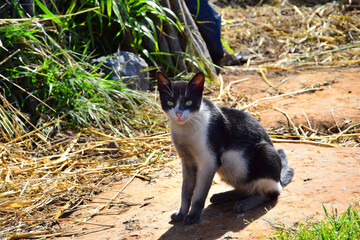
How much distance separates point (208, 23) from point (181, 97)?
163 inches

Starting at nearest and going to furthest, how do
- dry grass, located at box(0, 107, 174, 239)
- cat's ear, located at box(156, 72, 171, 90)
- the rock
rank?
cat's ear, located at box(156, 72, 171, 90) < dry grass, located at box(0, 107, 174, 239) < the rock

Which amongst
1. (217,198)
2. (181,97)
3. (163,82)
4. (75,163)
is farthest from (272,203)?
(75,163)

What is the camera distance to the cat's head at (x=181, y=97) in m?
3.10

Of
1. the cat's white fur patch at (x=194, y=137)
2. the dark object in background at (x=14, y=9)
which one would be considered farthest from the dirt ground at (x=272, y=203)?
the dark object in background at (x=14, y=9)

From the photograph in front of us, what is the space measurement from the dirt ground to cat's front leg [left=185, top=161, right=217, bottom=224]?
7 cm

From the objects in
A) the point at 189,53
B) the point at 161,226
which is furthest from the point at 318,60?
the point at 161,226

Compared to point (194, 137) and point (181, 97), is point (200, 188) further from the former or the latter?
point (181, 97)

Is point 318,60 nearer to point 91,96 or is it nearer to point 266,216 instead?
point 91,96

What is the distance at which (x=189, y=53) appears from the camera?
638cm

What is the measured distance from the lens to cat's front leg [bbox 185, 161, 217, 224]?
10.2 feet

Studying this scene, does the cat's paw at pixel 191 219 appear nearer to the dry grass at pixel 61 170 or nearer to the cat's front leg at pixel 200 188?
the cat's front leg at pixel 200 188

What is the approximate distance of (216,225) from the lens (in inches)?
120

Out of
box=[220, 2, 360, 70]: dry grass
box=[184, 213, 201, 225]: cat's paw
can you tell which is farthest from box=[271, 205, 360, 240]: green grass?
box=[220, 2, 360, 70]: dry grass

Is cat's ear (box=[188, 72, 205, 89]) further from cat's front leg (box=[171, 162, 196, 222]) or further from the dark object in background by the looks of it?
the dark object in background
